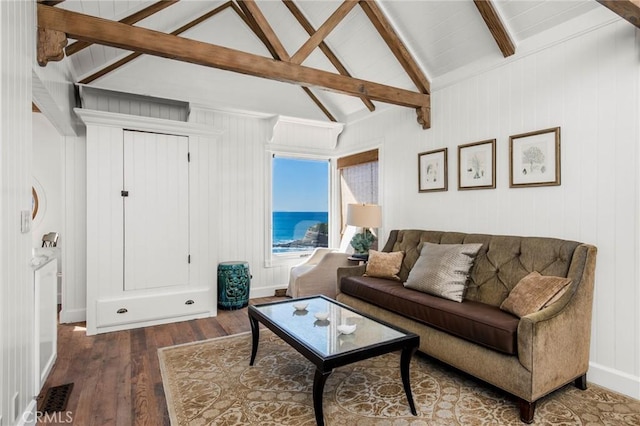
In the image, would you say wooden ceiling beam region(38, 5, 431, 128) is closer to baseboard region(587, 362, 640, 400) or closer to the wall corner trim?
the wall corner trim

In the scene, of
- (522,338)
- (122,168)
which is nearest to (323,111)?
(122,168)

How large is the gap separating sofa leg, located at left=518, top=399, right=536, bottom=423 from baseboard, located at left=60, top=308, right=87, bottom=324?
417 centimetres

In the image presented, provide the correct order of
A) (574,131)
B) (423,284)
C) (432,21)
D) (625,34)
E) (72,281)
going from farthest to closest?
(72,281)
(432,21)
(423,284)
(574,131)
(625,34)

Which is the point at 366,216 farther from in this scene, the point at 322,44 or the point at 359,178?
the point at 322,44

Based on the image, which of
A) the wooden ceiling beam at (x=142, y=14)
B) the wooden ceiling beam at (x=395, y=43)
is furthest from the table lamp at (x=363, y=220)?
the wooden ceiling beam at (x=142, y=14)

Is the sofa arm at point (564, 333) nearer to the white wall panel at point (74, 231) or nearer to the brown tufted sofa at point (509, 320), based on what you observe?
the brown tufted sofa at point (509, 320)

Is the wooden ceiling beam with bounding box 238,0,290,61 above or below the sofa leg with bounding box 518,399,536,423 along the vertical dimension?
above

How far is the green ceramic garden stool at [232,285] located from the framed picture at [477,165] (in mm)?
2672

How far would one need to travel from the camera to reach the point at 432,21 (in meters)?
3.30

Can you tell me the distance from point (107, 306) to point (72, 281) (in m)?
0.75

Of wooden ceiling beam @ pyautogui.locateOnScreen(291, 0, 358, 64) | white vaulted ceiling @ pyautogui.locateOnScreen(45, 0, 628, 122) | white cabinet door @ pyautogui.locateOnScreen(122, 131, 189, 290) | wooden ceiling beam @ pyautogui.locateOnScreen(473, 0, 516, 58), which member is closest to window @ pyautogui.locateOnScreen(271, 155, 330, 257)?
white vaulted ceiling @ pyautogui.locateOnScreen(45, 0, 628, 122)

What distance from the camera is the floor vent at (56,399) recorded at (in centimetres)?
211

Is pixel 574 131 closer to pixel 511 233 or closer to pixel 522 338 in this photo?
pixel 511 233

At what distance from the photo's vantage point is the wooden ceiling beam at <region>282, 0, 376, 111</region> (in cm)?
394
